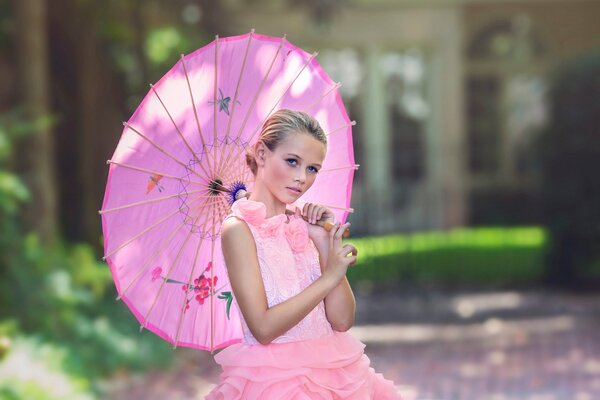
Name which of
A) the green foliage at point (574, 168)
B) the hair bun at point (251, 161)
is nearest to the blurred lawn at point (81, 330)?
the green foliage at point (574, 168)

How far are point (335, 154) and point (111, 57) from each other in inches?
400

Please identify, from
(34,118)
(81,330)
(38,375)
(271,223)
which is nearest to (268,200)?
(271,223)

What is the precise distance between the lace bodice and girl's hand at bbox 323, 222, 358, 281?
0.29 feet

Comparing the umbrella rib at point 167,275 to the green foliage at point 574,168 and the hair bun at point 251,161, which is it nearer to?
the hair bun at point 251,161

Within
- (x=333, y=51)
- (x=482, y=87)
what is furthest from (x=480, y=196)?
(x=333, y=51)

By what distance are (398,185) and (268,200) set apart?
1422 cm

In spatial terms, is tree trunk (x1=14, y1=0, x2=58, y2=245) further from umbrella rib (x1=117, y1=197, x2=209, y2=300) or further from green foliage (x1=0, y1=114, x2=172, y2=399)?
umbrella rib (x1=117, y1=197, x2=209, y2=300)

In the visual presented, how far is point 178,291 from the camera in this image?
114 inches

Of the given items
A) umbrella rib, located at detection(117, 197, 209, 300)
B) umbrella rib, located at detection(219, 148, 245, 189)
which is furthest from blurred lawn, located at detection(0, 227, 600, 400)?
umbrella rib, located at detection(219, 148, 245, 189)

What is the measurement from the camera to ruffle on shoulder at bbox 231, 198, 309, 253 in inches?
100

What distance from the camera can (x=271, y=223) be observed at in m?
2.55

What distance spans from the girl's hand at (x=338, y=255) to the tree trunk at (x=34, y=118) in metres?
6.13

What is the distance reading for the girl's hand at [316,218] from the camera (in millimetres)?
2582

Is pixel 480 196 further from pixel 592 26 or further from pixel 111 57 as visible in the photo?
pixel 111 57
